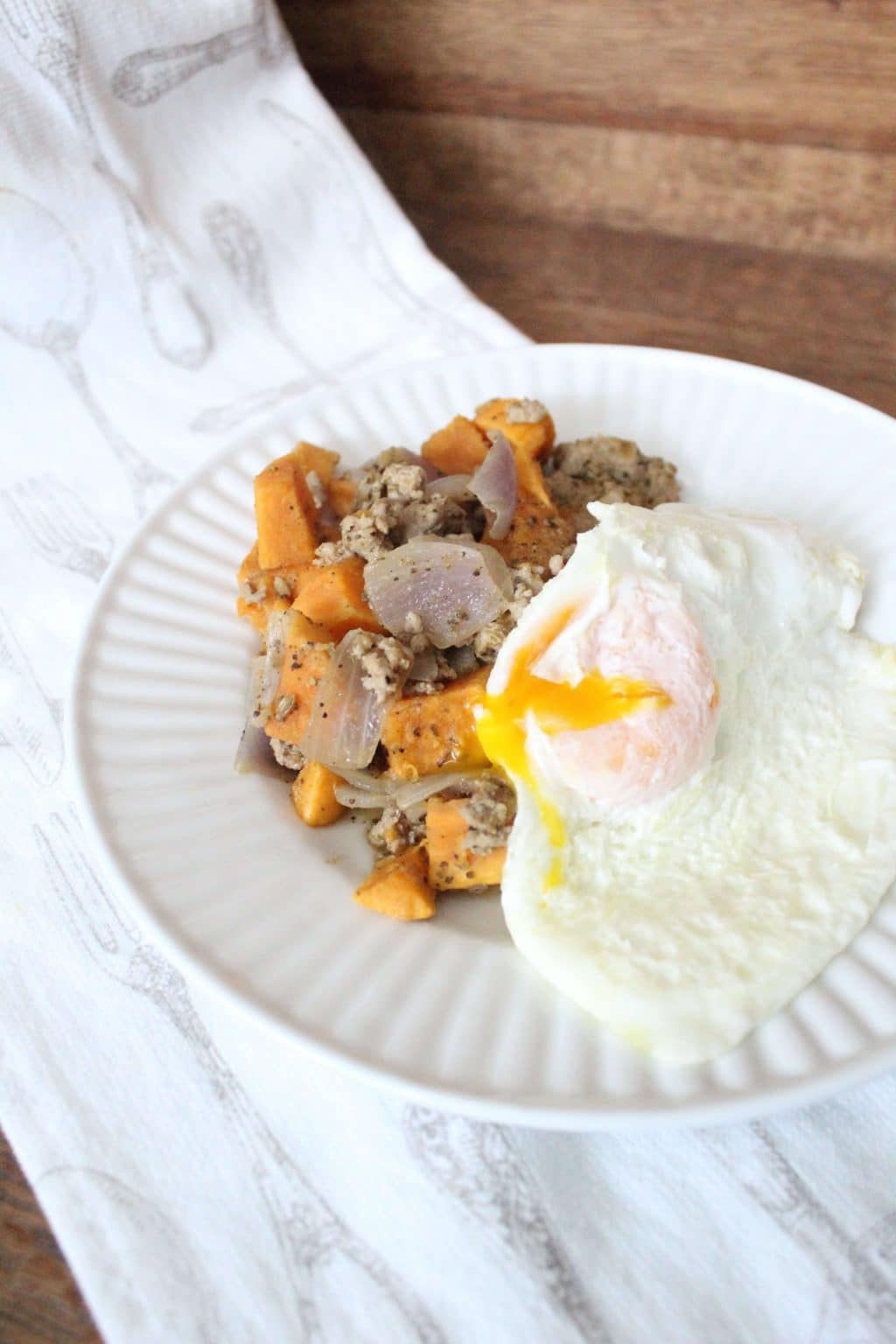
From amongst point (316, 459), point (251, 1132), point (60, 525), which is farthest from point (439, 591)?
point (60, 525)

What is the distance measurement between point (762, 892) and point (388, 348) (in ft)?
6.92

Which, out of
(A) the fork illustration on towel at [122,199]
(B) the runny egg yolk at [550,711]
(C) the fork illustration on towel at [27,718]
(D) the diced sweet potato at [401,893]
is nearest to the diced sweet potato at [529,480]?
(B) the runny egg yolk at [550,711]

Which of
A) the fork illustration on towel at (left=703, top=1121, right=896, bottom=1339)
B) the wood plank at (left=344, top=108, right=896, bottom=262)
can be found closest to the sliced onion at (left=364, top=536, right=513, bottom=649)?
the fork illustration on towel at (left=703, top=1121, right=896, bottom=1339)

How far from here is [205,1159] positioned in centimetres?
157

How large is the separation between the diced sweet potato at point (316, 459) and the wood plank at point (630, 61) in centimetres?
162

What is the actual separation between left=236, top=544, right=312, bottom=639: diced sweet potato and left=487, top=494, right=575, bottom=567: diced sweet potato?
0.38m

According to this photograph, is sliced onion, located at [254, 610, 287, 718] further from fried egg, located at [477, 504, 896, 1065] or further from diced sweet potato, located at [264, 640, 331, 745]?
fried egg, located at [477, 504, 896, 1065]

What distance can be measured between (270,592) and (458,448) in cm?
54

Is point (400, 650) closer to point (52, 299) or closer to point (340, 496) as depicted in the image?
point (340, 496)

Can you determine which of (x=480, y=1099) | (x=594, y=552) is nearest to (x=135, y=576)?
(x=594, y=552)

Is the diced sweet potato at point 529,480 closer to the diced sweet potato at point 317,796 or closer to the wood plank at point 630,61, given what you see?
the diced sweet potato at point 317,796

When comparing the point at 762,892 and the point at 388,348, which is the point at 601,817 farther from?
the point at 388,348

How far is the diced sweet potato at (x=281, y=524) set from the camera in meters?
2.15

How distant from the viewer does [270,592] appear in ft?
6.97
